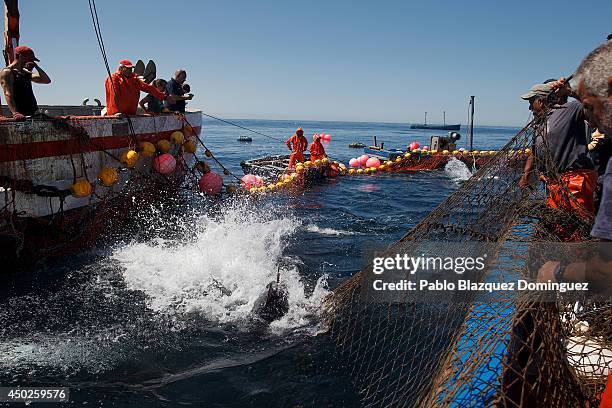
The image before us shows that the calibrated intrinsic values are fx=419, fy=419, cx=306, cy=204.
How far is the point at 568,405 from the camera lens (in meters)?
2.59

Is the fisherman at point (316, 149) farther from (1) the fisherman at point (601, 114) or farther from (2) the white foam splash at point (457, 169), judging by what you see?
(1) the fisherman at point (601, 114)

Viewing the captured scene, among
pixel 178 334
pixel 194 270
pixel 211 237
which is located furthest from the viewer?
pixel 211 237

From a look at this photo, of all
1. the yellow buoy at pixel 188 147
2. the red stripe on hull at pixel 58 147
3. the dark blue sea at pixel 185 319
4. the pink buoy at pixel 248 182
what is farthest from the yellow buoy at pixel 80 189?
the pink buoy at pixel 248 182

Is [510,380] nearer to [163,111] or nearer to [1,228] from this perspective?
[1,228]

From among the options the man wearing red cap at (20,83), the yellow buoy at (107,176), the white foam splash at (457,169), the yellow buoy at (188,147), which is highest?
the man wearing red cap at (20,83)

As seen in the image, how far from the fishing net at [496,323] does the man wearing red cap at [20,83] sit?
20.2 feet

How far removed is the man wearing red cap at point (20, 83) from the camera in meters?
6.93

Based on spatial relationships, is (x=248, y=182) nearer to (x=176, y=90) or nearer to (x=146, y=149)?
(x=176, y=90)

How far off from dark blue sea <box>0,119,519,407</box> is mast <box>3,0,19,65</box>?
3.96 m

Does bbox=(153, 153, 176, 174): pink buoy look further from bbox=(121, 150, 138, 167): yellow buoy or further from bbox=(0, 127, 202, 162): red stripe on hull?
bbox=(121, 150, 138, 167): yellow buoy

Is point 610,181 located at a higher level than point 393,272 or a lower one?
higher

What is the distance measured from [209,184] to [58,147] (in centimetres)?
478

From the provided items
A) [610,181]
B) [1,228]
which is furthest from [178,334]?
[610,181]

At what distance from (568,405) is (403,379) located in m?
2.09
